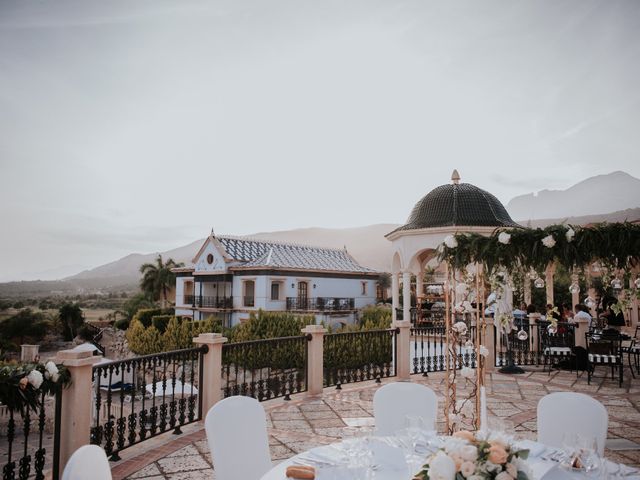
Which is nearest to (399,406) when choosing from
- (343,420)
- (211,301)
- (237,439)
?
(237,439)

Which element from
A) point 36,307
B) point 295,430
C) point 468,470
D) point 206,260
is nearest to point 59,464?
point 295,430

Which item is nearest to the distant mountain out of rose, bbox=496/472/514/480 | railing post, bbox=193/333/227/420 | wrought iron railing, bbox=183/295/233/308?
wrought iron railing, bbox=183/295/233/308

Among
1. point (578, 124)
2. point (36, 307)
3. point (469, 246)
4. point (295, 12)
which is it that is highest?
point (295, 12)

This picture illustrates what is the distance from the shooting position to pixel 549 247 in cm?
592

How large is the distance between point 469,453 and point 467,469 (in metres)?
0.08

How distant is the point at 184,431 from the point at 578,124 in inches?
580

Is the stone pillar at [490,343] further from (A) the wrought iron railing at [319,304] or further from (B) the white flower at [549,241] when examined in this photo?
(A) the wrought iron railing at [319,304]

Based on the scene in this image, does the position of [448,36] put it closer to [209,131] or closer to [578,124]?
[578,124]

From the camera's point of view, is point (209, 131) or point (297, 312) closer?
point (209, 131)

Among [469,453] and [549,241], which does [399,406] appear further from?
[549,241]

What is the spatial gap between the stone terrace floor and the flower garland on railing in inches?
55.6

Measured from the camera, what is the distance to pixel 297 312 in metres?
30.5

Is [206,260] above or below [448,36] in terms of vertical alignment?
below

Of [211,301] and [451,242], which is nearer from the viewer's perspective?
[451,242]
